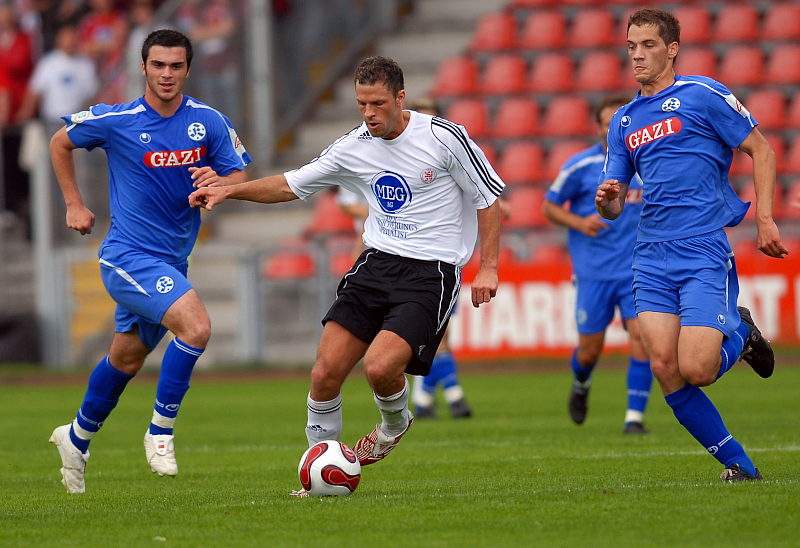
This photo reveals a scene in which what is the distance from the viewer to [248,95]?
2152cm

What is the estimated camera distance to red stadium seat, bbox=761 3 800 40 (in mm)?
20562

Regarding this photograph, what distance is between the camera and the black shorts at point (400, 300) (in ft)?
23.6

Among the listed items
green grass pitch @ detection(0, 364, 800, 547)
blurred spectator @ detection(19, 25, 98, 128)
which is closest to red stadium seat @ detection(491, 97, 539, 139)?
blurred spectator @ detection(19, 25, 98, 128)

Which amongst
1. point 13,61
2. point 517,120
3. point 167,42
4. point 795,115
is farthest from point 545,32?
point 167,42

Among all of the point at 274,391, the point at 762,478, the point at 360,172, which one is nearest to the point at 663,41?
the point at 360,172

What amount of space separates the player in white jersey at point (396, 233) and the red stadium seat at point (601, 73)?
1388cm

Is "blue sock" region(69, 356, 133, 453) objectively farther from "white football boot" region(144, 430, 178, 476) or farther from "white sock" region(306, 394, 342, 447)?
"white sock" region(306, 394, 342, 447)

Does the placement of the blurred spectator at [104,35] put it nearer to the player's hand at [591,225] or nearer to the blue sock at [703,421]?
the player's hand at [591,225]

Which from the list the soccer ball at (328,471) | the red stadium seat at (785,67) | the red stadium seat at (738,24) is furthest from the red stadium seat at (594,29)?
the soccer ball at (328,471)

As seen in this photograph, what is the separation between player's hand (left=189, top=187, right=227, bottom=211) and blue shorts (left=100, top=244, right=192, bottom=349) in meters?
0.70

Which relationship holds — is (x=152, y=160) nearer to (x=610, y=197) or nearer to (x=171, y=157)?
(x=171, y=157)

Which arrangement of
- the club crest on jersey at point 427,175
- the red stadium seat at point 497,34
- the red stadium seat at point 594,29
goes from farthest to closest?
the red stadium seat at point 497,34 < the red stadium seat at point 594,29 < the club crest on jersey at point 427,175

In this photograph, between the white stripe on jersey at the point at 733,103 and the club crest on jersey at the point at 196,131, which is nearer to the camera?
the white stripe on jersey at the point at 733,103

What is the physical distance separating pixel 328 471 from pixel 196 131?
232 centimetres
